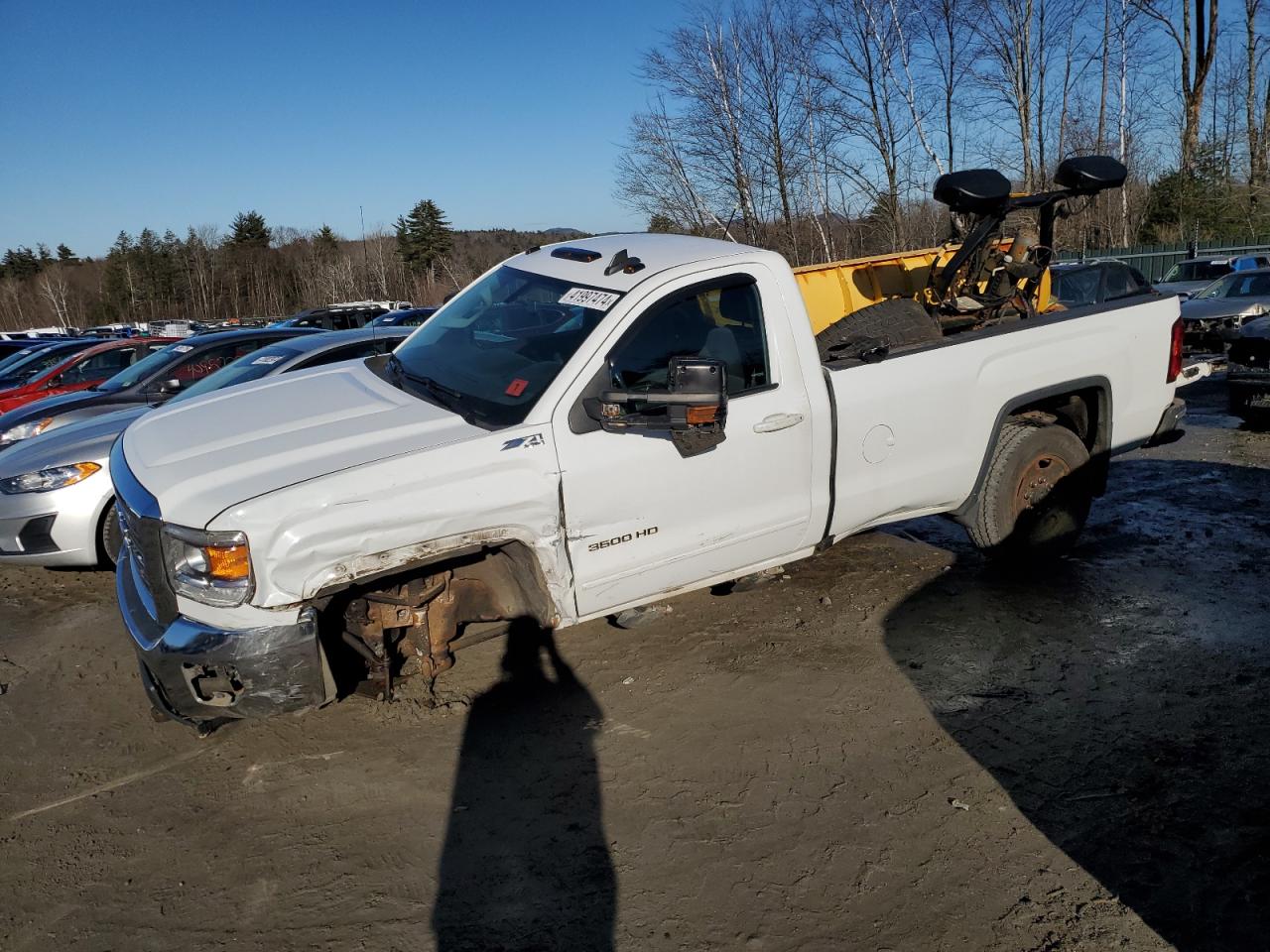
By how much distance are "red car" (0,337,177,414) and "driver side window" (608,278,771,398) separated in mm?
9174

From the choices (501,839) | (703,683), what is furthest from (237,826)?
(703,683)

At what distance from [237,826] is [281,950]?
771mm

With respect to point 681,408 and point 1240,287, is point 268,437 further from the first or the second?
point 1240,287

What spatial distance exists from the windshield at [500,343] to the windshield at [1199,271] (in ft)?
64.4

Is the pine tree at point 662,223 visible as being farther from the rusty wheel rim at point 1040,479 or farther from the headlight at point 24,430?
the rusty wheel rim at point 1040,479

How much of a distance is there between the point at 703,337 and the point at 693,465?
633mm

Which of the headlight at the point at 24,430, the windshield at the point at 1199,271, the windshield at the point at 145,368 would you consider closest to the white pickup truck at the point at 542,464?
the headlight at the point at 24,430

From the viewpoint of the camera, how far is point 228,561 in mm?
3117

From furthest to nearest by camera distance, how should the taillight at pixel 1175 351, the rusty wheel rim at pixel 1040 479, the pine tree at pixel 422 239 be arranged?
the pine tree at pixel 422 239 < the taillight at pixel 1175 351 < the rusty wheel rim at pixel 1040 479

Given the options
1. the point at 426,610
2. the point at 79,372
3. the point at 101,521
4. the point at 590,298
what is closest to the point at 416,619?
the point at 426,610

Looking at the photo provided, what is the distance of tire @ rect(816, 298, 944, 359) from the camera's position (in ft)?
16.1

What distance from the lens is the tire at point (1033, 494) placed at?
17.0 feet

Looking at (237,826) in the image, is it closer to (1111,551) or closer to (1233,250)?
(1111,551)

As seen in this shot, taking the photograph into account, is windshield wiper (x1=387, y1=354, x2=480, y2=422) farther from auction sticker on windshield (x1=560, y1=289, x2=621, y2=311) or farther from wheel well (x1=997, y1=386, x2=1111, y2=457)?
wheel well (x1=997, y1=386, x2=1111, y2=457)
